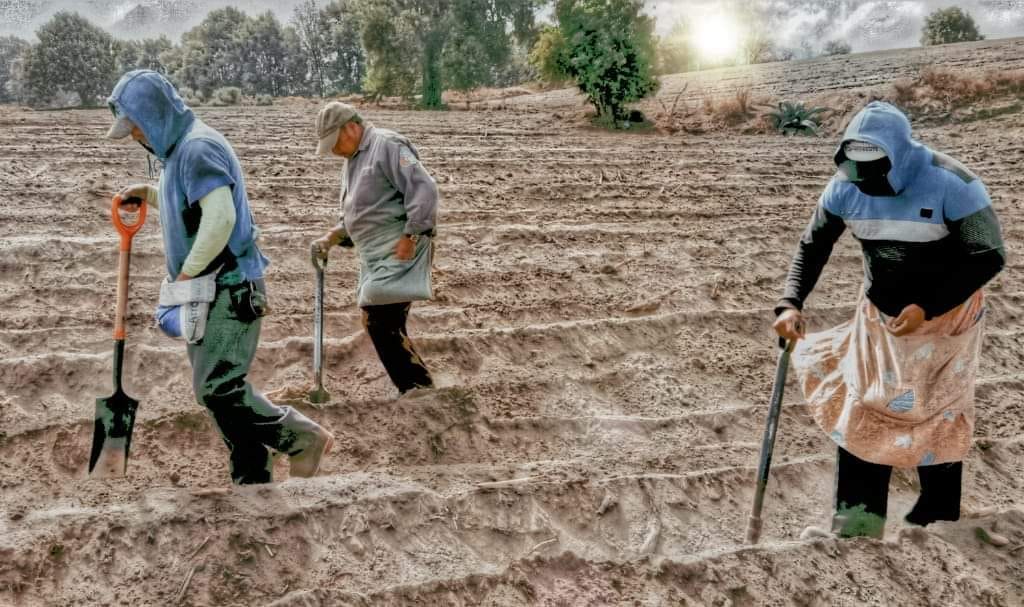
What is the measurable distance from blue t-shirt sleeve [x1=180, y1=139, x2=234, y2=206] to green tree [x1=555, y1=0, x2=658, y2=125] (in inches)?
521

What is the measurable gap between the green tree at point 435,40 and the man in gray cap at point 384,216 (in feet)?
64.4

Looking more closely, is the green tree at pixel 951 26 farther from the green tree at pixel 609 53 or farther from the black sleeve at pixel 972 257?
the black sleeve at pixel 972 257

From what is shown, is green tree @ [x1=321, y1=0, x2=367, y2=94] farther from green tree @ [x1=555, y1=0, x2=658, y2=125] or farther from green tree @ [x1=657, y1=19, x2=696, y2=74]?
green tree @ [x1=555, y1=0, x2=658, y2=125]

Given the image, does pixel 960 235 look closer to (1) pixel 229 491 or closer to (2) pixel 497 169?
(1) pixel 229 491

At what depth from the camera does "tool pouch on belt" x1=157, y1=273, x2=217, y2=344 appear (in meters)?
2.89

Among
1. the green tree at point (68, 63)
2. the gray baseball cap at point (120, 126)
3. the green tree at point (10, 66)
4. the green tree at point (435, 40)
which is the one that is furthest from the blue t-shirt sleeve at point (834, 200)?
the green tree at point (10, 66)

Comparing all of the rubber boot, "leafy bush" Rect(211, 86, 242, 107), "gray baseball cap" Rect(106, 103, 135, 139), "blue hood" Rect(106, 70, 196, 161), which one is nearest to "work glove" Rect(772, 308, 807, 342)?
the rubber boot

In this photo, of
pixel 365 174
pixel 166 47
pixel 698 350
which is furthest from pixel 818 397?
pixel 166 47

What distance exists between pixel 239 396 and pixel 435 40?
22119 millimetres

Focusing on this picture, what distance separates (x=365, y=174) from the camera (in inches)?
144

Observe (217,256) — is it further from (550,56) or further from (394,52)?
(394,52)

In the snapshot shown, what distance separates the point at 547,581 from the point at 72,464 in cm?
232

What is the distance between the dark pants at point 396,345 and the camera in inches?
152

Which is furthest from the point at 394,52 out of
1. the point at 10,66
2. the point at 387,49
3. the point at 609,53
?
the point at 10,66
